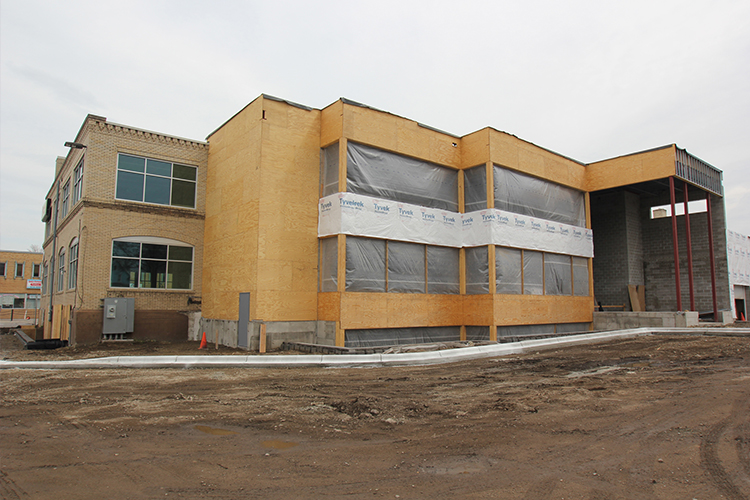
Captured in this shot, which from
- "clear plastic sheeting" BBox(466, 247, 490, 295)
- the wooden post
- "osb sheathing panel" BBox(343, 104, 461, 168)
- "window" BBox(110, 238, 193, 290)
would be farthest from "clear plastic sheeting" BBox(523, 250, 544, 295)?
"window" BBox(110, 238, 193, 290)

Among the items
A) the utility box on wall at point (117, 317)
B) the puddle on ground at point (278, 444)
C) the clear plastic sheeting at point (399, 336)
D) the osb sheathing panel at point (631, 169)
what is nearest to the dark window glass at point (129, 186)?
the utility box on wall at point (117, 317)

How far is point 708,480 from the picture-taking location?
15.4ft

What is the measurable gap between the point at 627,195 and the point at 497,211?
1478 centimetres

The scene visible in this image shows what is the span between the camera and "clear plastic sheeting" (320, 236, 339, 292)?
57.0ft

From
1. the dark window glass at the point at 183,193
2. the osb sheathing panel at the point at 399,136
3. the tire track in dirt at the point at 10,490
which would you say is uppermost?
A: the osb sheathing panel at the point at 399,136

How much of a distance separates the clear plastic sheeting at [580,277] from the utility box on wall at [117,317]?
20.0 meters

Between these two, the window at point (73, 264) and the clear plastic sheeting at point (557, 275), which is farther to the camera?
the clear plastic sheeting at point (557, 275)

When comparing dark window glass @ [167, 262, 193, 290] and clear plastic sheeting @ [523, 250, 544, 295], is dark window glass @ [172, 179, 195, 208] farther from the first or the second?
clear plastic sheeting @ [523, 250, 544, 295]

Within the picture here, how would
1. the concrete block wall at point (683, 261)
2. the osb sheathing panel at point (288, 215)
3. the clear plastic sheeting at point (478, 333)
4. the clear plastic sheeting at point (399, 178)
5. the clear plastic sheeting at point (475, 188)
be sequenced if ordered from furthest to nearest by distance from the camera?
the concrete block wall at point (683, 261) → the clear plastic sheeting at point (475, 188) → the clear plastic sheeting at point (478, 333) → the clear plastic sheeting at point (399, 178) → the osb sheathing panel at point (288, 215)

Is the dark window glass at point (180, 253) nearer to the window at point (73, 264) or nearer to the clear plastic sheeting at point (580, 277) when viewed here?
the window at point (73, 264)

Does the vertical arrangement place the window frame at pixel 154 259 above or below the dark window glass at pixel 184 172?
below

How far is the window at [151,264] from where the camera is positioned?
20.0 m

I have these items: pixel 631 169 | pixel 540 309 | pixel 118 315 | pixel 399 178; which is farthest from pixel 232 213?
pixel 631 169

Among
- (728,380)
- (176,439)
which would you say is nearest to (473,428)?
Result: (176,439)
